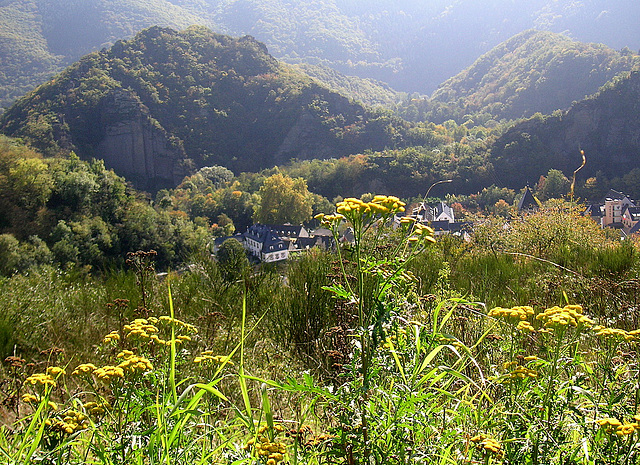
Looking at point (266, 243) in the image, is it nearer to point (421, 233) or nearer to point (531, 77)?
point (421, 233)

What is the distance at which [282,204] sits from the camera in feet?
Result: 129

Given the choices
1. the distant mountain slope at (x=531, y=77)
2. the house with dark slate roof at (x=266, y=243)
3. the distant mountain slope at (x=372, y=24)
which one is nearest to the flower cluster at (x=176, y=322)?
the house with dark slate roof at (x=266, y=243)

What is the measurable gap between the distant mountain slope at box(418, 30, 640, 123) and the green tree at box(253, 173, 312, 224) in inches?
2600

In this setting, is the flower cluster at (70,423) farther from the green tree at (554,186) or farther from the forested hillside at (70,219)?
the green tree at (554,186)

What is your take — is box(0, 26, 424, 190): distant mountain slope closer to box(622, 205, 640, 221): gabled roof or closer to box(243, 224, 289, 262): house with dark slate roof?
box(243, 224, 289, 262): house with dark slate roof

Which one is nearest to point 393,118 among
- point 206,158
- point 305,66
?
point 206,158

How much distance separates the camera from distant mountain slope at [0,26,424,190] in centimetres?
6191

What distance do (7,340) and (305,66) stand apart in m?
132

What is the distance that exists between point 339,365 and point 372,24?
8140 inches

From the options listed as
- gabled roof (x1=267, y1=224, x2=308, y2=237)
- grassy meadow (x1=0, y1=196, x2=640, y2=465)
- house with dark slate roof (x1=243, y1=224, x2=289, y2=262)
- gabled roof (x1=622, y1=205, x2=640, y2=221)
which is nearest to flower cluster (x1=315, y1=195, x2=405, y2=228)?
grassy meadow (x1=0, y1=196, x2=640, y2=465)

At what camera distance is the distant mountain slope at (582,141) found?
52906mm

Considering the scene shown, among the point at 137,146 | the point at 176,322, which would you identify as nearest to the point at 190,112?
the point at 137,146

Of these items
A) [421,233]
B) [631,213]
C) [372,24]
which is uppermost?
[372,24]

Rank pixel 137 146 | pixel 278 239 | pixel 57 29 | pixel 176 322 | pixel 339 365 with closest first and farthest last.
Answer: pixel 339 365 < pixel 176 322 < pixel 278 239 < pixel 137 146 < pixel 57 29
